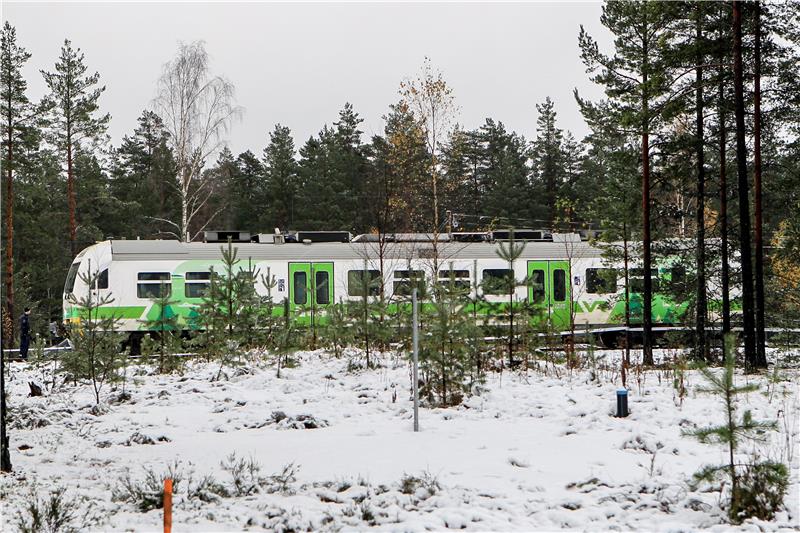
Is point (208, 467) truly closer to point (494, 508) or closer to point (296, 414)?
point (296, 414)

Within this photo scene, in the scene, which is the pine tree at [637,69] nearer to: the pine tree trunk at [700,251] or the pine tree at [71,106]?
the pine tree trunk at [700,251]

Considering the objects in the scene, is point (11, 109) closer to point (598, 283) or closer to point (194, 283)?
point (194, 283)

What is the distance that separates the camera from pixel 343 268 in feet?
65.2

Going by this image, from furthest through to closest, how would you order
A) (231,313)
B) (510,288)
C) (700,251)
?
(700,251)
(231,313)
(510,288)

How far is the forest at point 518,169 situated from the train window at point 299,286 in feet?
8.69

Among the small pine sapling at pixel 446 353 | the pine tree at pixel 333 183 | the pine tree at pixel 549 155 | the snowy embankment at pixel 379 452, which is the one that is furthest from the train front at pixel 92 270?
the pine tree at pixel 549 155

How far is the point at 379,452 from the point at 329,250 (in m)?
12.5

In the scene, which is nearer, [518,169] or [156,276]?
[156,276]

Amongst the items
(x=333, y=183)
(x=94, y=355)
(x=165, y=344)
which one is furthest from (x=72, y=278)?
(x=333, y=183)

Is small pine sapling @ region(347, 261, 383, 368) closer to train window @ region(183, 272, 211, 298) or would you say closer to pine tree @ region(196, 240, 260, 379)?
pine tree @ region(196, 240, 260, 379)

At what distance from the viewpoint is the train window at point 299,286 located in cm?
1956

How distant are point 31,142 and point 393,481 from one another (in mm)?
24984

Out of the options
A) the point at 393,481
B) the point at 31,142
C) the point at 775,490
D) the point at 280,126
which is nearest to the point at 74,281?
the point at 31,142

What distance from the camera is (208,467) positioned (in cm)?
725
